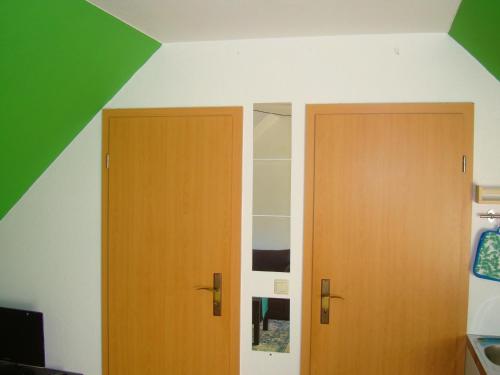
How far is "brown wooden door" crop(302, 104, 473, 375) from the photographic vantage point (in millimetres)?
1978

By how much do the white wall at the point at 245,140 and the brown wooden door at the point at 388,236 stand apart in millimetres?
73

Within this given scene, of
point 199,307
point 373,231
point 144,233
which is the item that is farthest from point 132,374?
Result: point 373,231

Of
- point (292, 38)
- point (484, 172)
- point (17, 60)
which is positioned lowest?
point (484, 172)

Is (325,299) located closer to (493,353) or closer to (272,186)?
(272,186)

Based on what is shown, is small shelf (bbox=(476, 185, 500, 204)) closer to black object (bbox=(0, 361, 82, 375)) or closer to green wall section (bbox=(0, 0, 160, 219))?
green wall section (bbox=(0, 0, 160, 219))

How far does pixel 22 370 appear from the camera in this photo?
2193 millimetres

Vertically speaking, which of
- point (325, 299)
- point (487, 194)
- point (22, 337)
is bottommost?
point (22, 337)

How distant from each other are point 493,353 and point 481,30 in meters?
1.59

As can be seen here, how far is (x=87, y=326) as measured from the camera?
2322mm

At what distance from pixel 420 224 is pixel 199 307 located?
1350 millimetres

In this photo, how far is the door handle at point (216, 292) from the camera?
2162 mm

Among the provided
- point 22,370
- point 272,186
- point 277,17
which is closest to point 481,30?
point 277,17

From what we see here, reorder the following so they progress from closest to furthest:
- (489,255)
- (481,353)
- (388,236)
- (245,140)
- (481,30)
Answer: (481,30) < (481,353) < (489,255) < (388,236) < (245,140)

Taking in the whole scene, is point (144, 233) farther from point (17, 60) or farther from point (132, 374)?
point (17, 60)
